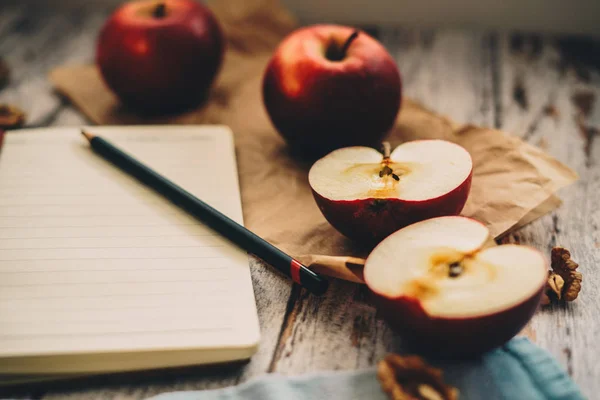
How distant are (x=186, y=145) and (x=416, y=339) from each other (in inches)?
15.2

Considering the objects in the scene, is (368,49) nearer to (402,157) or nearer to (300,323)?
(402,157)

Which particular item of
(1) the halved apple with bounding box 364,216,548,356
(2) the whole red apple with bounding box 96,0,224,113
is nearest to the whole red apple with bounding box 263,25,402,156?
(2) the whole red apple with bounding box 96,0,224,113

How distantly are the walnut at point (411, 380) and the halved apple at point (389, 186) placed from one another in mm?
139

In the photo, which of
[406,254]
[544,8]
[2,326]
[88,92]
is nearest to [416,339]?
[406,254]

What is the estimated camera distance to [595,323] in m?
0.51

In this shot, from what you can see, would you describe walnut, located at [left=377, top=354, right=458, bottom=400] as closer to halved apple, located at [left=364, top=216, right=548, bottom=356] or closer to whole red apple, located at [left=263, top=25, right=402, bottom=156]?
halved apple, located at [left=364, top=216, right=548, bottom=356]

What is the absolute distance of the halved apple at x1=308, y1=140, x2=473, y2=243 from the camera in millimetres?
534

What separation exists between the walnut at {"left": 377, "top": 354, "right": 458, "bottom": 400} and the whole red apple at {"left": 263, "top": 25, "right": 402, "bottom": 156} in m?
0.32

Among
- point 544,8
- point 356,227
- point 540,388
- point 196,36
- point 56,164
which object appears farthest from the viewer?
point 544,8

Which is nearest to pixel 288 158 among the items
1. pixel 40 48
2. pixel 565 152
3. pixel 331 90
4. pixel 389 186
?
pixel 331 90

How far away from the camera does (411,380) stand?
44 centimetres

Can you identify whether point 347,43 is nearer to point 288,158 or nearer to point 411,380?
point 288,158

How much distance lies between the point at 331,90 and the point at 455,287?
302 mm

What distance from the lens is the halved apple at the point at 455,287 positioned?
422mm
